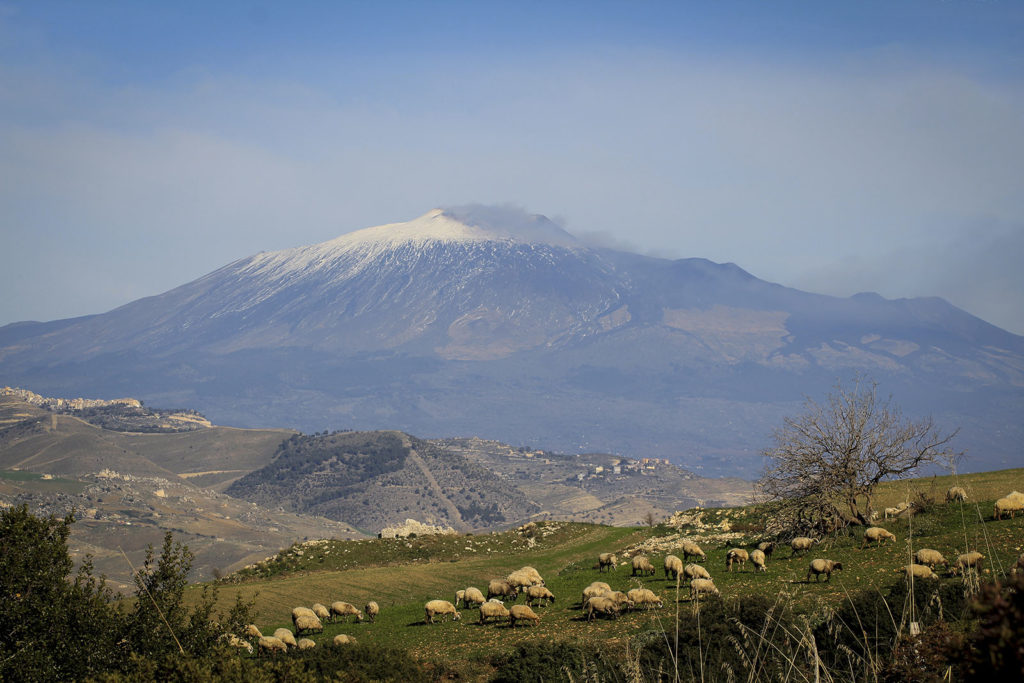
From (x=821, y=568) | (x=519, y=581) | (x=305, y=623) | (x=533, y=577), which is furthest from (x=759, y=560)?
(x=305, y=623)

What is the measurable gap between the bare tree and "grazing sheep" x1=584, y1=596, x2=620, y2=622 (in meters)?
8.28

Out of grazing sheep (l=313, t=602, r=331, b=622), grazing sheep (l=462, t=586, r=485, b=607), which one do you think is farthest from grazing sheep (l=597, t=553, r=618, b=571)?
grazing sheep (l=313, t=602, r=331, b=622)

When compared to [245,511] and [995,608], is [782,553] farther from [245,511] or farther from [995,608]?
[245,511]

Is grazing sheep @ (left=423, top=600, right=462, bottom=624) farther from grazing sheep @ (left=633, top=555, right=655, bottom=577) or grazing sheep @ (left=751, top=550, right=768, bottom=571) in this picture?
grazing sheep @ (left=751, top=550, right=768, bottom=571)

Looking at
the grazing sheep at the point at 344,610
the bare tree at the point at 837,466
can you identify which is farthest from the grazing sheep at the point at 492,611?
the bare tree at the point at 837,466

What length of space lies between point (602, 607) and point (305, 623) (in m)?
9.11

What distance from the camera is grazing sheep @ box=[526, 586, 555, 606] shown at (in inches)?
976

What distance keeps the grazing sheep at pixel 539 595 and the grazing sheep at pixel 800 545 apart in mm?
7267

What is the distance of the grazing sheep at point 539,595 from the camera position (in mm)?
24781

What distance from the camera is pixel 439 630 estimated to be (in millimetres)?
23812

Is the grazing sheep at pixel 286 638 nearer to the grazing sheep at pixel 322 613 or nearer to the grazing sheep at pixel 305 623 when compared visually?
the grazing sheep at pixel 305 623

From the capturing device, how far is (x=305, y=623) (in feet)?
83.0

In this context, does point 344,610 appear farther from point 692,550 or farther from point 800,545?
point 800,545

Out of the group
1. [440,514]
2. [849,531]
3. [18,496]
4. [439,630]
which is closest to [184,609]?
[439,630]
